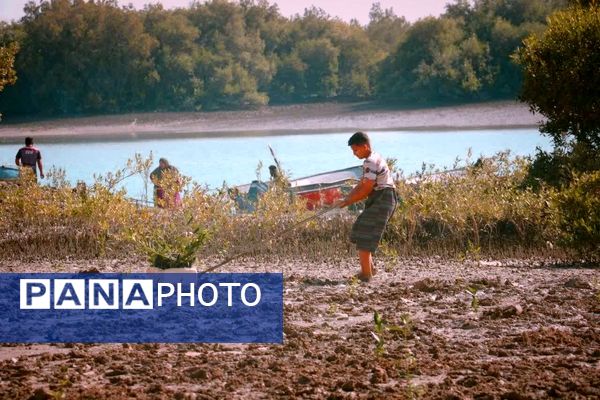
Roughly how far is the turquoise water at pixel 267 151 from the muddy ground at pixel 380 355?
2837cm

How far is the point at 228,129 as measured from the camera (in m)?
57.9

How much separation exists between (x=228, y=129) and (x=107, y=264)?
44055 millimetres

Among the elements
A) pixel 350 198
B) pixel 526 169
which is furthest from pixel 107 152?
pixel 350 198

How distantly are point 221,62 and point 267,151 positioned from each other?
1498 cm

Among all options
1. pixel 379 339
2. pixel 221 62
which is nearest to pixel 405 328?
pixel 379 339

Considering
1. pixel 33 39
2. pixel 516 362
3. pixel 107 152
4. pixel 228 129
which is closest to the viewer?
pixel 516 362

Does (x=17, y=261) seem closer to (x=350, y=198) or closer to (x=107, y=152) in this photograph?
(x=350, y=198)

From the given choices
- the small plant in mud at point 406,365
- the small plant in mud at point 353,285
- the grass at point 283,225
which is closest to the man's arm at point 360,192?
the small plant in mud at point 353,285

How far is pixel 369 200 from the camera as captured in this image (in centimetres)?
1242

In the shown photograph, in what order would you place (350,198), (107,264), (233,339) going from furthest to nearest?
(107,264) < (350,198) < (233,339)

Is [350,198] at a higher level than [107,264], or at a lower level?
higher

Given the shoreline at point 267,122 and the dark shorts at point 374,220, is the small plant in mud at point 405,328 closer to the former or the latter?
the dark shorts at point 374,220

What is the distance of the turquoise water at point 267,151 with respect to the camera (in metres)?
43.9

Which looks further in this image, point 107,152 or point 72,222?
point 107,152
